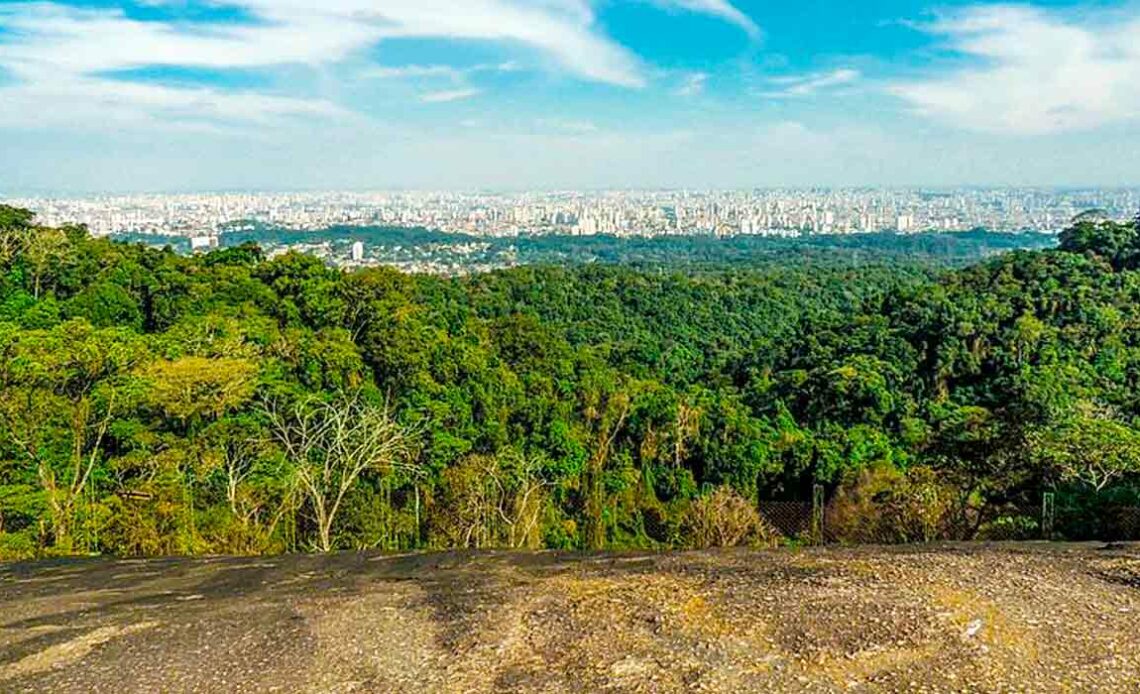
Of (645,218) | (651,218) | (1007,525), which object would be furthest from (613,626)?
(651,218)

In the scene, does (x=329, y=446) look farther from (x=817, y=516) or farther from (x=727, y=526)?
(x=817, y=516)

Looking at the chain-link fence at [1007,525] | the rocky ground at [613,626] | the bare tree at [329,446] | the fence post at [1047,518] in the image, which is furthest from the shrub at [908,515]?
the bare tree at [329,446]

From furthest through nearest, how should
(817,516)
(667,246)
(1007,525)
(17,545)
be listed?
(667,246)
(17,545)
(1007,525)
(817,516)

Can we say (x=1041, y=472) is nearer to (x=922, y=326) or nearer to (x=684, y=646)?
(x=684, y=646)

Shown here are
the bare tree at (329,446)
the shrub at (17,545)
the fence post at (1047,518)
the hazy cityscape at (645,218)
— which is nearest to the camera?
the fence post at (1047,518)

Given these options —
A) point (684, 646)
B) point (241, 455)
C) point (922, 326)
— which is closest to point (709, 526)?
point (241, 455)

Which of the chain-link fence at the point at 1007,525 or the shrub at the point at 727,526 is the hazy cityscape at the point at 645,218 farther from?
the chain-link fence at the point at 1007,525
